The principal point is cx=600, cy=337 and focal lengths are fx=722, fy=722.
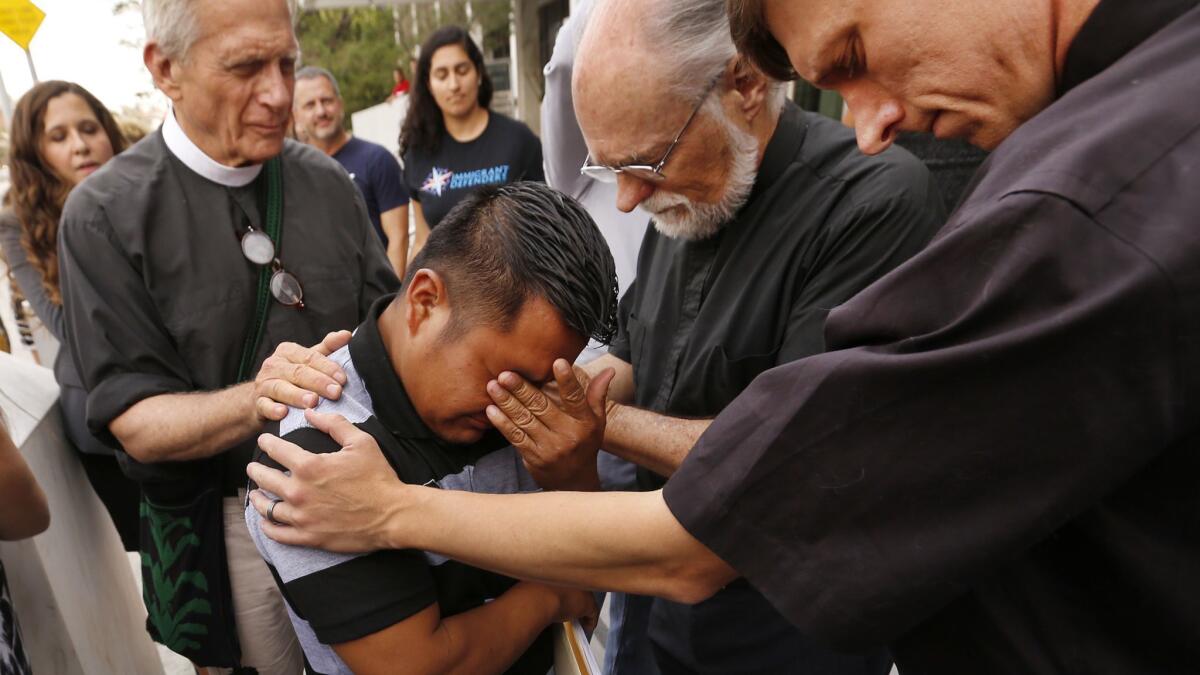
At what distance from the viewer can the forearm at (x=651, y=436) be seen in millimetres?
1729

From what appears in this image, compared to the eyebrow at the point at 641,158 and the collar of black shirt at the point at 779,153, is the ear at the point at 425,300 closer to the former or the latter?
the eyebrow at the point at 641,158

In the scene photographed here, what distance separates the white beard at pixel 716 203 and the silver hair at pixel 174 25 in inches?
49.3

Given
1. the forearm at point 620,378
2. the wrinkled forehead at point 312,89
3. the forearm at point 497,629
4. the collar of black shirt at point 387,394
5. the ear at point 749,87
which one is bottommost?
the forearm at point 620,378

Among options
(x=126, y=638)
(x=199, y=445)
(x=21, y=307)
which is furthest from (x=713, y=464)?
(x=21, y=307)

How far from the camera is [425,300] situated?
1391 millimetres

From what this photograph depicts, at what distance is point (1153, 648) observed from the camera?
81 centimetres

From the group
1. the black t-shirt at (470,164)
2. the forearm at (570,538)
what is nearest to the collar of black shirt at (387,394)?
the forearm at (570,538)

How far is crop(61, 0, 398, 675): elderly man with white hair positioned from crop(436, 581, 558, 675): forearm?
2.36 ft

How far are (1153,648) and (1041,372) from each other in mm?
377

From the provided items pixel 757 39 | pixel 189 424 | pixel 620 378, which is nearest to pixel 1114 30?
pixel 757 39

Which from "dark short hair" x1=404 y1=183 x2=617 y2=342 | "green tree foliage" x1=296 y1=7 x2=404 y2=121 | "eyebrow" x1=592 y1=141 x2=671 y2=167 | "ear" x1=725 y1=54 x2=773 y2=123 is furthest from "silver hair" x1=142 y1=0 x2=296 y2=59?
"green tree foliage" x1=296 y1=7 x2=404 y2=121

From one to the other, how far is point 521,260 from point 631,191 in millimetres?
703

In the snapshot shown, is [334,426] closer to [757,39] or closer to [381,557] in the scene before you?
[381,557]

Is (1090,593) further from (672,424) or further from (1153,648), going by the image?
(672,424)
